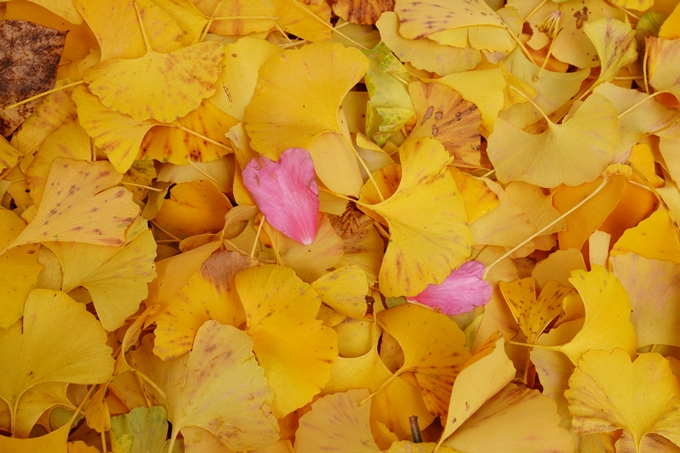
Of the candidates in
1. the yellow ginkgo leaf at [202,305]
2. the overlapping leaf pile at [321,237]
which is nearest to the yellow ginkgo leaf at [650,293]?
the overlapping leaf pile at [321,237]

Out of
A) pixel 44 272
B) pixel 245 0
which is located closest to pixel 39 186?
pixel 44 272

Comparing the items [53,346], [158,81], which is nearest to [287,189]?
[158,81]

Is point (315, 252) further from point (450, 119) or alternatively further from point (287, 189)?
point (450, 119)

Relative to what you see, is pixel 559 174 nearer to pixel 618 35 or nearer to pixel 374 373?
pixel 618 35

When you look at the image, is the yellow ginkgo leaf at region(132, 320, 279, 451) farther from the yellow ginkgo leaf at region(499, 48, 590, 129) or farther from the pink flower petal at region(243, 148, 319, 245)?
the yellow ginkgo leaf at region(499, 48, 590, 129)

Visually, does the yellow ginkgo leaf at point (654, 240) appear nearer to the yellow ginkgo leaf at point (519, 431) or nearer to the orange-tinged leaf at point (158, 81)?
the yellow ginkgo leaf at point (519, 431)

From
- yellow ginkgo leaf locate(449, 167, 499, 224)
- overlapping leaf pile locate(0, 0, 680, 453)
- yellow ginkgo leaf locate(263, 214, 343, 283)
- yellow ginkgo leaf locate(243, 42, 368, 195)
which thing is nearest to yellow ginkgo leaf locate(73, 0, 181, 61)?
overlapping leaf pile locate(0, 0, 680, 453)
